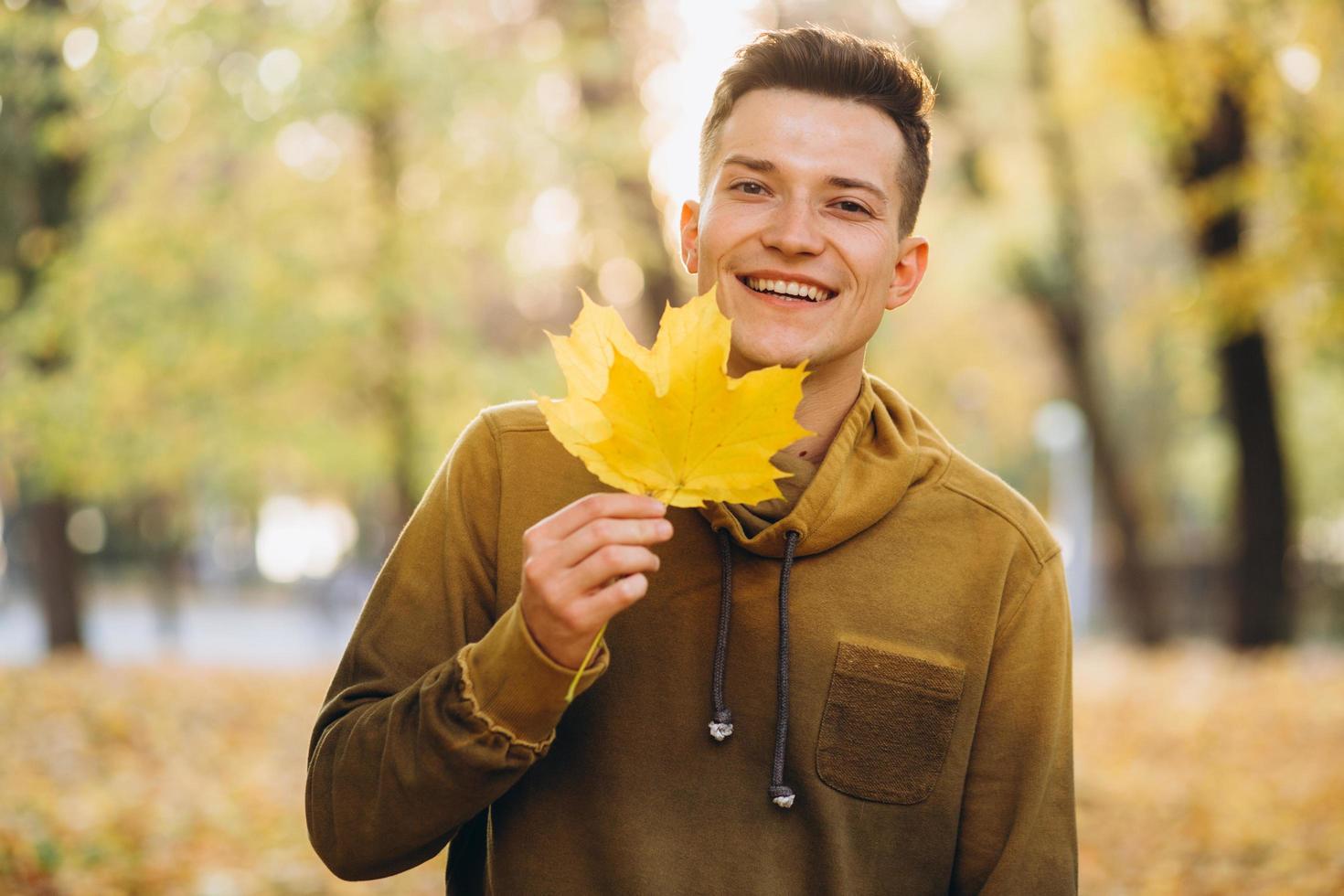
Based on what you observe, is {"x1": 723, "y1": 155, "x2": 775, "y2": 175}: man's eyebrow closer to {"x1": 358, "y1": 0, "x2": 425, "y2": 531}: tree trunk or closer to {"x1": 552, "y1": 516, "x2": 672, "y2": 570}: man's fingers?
{"x1": 552, "y1": 516, "x2": 672, "y2": 570}: man's fingers

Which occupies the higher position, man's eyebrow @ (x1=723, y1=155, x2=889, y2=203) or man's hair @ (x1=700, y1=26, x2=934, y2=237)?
man's hair @ (x1=700, y1=26, x2=934, y2=237)

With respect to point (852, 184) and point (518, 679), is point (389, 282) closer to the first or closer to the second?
point (852, 184)

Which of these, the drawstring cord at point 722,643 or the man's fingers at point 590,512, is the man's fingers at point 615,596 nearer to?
the man's fingers at point 590,512

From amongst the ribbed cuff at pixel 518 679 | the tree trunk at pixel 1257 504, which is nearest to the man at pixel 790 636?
the ribbed cuff at pixel 518 679

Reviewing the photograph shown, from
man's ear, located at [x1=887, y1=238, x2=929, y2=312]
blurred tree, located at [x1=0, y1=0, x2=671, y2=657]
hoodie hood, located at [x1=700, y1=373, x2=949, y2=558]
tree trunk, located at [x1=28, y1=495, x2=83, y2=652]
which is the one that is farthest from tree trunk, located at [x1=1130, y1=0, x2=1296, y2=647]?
tree trunk, located at [x1=28, y1=495, x2=83, y2=652]

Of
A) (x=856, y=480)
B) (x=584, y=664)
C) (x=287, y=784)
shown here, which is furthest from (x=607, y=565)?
(x=287, y=784)

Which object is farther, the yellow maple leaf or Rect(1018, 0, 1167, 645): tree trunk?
Rect(1018, 0, 1167, 645): tree trunk

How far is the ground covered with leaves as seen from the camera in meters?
6.12

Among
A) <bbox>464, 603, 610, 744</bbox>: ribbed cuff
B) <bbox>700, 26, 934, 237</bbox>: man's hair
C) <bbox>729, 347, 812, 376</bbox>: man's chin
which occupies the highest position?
<bbox>700, 26, 934, 237</bbox>: man's hair

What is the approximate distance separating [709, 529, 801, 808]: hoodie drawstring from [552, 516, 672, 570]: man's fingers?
439 millimetres

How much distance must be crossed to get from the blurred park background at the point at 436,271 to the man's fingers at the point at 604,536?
4.82 meters

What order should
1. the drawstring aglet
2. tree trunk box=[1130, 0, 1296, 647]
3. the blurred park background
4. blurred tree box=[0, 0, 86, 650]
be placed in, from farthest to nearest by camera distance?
tree trunk box=[1130, 0, 1296, 647], blurred tree box=[0, 0, 86, 650], the blurred park background, the drawstring aglet

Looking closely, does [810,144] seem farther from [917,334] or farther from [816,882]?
[917,334]

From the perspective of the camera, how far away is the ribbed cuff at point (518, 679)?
5.57 ft
